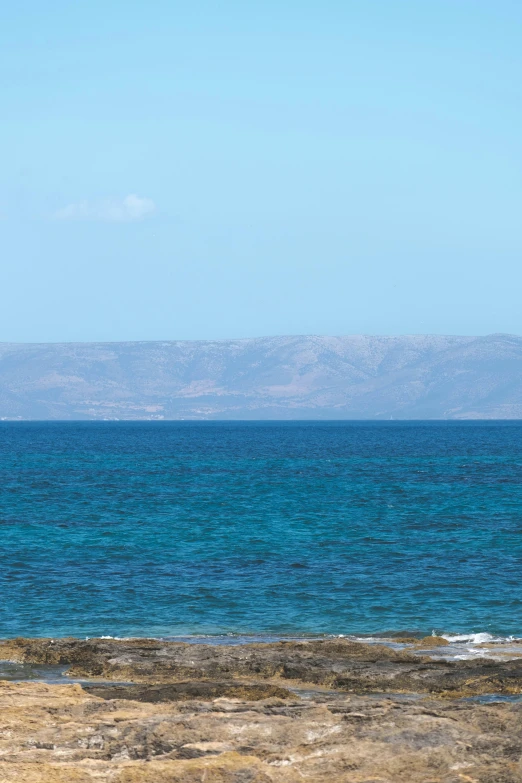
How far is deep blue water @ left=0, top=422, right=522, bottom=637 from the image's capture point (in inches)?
1258

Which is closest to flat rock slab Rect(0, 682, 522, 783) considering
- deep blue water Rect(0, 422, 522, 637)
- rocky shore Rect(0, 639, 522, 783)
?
rocky shore Rect(0, 639, 522, 783)

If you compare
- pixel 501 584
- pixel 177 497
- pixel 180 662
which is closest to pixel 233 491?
pixel 177 497

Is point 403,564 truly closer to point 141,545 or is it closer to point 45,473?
point 141,545

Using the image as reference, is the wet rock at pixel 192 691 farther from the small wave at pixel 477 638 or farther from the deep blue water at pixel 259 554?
the deep blue water at pixel 259 554

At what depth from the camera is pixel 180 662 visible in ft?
77.5

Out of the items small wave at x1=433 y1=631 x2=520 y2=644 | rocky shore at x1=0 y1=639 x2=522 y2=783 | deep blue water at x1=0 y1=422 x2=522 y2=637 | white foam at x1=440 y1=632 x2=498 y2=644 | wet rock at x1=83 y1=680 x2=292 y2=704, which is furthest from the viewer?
deep blue water at x1=0 y1=422 x2=522 y2=637

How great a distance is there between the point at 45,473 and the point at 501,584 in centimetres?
6703

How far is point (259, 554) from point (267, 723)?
28.8 m

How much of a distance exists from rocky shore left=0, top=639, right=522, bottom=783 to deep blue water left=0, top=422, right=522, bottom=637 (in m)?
7.60

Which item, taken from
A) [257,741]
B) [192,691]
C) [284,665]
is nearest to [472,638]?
[284,665]

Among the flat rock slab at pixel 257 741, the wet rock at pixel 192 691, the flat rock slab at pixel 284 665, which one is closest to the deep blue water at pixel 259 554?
the flat rock slab at pixel 284 665

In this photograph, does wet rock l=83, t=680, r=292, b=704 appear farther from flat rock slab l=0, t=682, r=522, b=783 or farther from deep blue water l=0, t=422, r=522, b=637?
deep blue water l=0, t=422, r=522, b=637

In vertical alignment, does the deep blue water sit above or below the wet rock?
below

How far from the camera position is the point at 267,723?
16.6 meters
